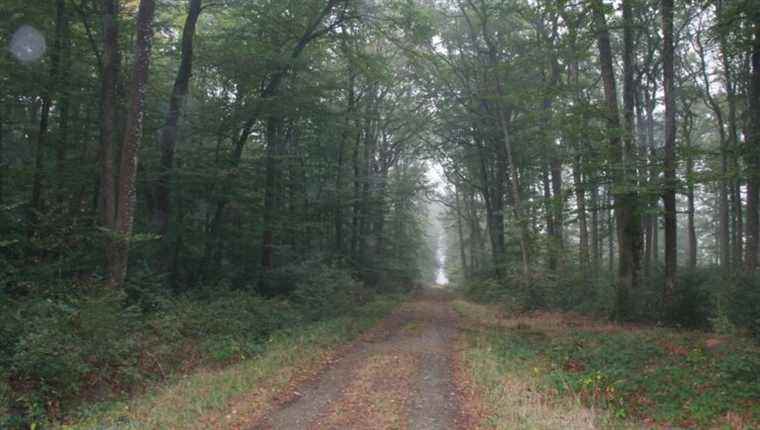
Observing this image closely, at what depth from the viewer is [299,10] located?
58.9 feet

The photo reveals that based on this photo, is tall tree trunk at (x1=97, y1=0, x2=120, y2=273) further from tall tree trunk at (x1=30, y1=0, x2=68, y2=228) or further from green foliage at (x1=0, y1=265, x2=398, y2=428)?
tall tree trunk at (x1=30, y1=0, x2=68, y2=228)

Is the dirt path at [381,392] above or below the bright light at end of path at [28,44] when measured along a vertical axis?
below

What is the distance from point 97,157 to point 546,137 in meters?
15.8

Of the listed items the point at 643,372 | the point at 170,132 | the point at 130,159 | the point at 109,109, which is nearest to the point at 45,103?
the point at 109,109

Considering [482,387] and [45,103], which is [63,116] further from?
[482,387]

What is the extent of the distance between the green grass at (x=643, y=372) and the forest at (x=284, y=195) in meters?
0.07

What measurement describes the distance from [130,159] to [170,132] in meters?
4.73

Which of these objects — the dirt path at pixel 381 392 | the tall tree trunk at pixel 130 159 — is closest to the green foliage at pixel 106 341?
the tall tree trunk at pixel 130 159

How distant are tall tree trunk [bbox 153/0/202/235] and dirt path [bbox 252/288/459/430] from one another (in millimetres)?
7780

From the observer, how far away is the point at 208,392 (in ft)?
26.1

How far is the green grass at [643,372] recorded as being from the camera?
7.59m

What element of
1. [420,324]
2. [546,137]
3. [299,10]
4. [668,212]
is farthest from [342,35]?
[668,212]

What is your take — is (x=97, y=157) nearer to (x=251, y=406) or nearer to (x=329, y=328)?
(x=329, y=328)

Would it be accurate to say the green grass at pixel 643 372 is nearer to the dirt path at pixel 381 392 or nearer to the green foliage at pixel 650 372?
the green foliage at pixel 650 372
